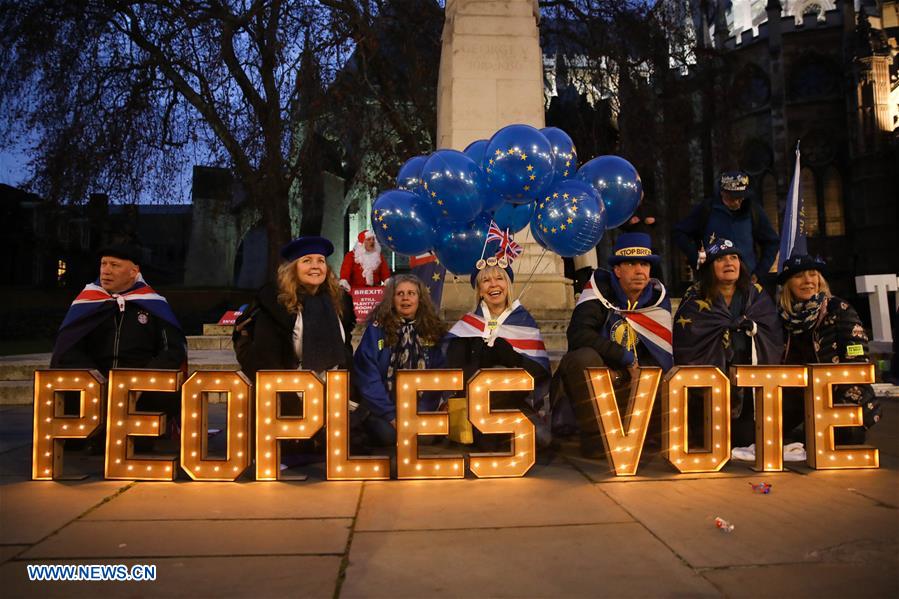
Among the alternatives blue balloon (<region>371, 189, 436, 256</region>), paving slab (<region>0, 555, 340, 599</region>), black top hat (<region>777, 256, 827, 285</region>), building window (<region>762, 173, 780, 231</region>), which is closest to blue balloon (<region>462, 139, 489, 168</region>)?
blue balloon (<region>371, 189, 436, 256</region>)

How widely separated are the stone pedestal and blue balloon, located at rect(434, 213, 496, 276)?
4.30 metres

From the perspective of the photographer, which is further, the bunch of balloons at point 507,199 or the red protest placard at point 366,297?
the red protest placard at point 366,297

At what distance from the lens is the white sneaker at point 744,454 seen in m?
4.54

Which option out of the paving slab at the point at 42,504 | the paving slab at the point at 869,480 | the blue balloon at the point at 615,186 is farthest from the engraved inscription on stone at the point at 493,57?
the paving slab at the point at 42,504

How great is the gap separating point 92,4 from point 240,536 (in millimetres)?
17256

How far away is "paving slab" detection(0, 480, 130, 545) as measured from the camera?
3031 millimetres

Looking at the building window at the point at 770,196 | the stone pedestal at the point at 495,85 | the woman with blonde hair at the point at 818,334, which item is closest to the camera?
the woman with blonde hair at the point at 818,334

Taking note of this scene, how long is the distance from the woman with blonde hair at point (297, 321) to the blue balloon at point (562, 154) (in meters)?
2.69


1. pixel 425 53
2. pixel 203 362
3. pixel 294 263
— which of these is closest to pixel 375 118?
pixel 425 53

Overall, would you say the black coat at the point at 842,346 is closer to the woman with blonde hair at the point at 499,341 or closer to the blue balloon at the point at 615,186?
the woman with blonde hair at the point at 499,341

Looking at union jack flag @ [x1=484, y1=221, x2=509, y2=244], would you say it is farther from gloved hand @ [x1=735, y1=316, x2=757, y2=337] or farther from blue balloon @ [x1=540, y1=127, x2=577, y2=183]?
gloved hand @ [x1=735, y1=316, x2=757, y2=337]

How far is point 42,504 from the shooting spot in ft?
11.5

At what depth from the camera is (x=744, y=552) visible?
8.88ft

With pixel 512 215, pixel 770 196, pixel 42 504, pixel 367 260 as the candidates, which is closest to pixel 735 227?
pixel 512 215
